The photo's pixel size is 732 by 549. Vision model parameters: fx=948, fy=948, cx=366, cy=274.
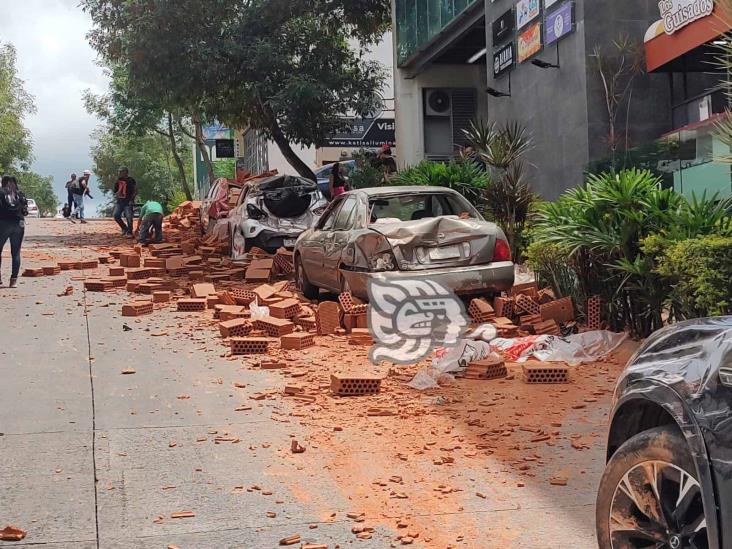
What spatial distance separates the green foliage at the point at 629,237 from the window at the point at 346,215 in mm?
2383

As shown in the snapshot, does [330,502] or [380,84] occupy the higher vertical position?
[380,84]

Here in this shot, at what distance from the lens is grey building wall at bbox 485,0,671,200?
16.8 metres

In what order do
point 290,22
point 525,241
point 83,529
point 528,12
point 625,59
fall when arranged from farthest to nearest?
point 290,22 < point 528,12 < point 625,59 < point 525,241 < point 83,529

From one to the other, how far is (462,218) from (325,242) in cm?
193


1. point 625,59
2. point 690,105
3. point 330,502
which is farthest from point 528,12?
point 330,502

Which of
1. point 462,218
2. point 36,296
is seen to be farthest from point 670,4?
point 36,296

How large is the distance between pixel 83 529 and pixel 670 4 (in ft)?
45.5

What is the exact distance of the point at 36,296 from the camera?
44.8ft

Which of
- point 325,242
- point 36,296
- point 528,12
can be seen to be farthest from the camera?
point 528,12

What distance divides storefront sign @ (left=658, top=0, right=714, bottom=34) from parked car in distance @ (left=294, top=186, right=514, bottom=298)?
5.88 m

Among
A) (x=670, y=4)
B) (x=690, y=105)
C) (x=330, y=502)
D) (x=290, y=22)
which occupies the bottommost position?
(x=330, y=502)

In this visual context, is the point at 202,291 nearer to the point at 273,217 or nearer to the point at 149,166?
the point at 273,217

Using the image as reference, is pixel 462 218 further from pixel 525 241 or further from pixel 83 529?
pixel 83 529

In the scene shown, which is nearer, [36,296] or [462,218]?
[462,218]
